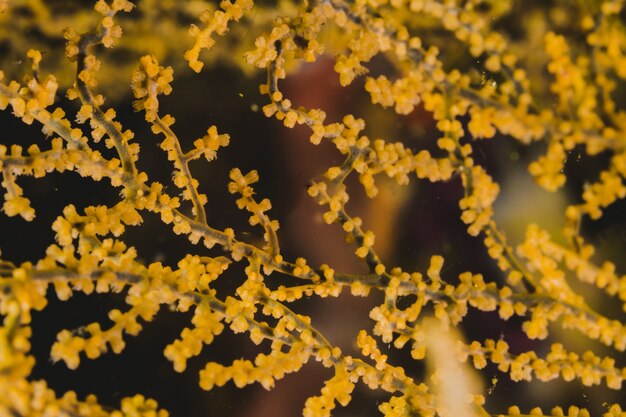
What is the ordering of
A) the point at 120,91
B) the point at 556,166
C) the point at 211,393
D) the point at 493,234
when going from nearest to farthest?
the point at 556,166 → the point at 493,234 → the point at 120,91 → the point at 211,393

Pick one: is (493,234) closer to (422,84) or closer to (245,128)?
(422,84)

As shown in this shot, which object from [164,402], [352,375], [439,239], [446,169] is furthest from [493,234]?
[164,402]

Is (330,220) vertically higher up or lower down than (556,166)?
lower down

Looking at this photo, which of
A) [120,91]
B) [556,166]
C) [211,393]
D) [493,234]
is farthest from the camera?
[211,393]

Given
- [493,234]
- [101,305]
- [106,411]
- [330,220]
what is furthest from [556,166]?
[101,305]

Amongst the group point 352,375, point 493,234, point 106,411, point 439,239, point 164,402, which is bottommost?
point 106,411

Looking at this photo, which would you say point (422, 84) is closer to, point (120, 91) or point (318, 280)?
point (318, 280)

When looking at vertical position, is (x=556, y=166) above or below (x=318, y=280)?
above

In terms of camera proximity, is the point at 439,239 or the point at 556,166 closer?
the point at 556,166

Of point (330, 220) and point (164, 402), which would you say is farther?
point (164, 402)

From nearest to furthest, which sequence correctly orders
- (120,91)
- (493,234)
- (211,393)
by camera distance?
(493,234) → (120,91) → (211,393)
